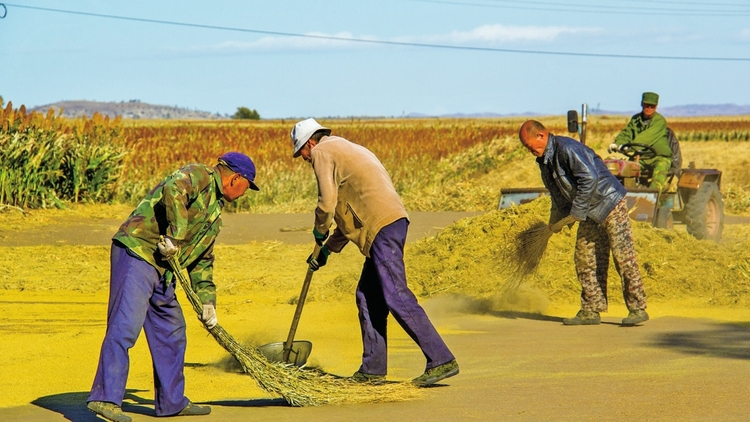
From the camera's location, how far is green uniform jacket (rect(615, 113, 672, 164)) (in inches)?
512

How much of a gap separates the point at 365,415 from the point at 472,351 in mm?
2292

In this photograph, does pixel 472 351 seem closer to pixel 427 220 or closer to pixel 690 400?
pixel 690 400

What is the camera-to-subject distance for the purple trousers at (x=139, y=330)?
18.0 ft

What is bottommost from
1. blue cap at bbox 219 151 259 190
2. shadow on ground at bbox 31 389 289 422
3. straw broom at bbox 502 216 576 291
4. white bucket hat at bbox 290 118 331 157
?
shadow on ground at bbox 31 389 289 422

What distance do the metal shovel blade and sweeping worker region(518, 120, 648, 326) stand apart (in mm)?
2675

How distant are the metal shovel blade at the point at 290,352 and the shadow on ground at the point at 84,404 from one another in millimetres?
475

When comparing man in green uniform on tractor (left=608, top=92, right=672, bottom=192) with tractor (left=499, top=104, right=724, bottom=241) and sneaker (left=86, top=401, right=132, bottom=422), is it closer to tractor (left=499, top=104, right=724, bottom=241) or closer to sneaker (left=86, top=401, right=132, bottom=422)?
tractor (left=499, top=104, right=724, bottom=241)

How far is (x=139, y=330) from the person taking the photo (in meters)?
5.70

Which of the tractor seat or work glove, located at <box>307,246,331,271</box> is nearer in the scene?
work glove, located at <box>307,246,331,271</box>

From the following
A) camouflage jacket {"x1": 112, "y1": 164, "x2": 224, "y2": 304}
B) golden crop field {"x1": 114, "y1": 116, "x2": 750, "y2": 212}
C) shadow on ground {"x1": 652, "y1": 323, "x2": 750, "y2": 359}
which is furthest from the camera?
golden crop field {"x1": 114, "y1": 116, "x2": 750, "y2": 212}

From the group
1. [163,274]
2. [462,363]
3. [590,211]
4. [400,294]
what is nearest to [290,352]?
[400,294]

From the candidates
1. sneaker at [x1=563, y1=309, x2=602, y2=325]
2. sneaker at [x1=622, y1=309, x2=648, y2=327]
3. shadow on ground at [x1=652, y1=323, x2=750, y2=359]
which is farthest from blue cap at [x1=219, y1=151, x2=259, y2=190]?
sneaker at [x1=622, y1=309, x2=648, y2=327]

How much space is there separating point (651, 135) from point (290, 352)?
758cm

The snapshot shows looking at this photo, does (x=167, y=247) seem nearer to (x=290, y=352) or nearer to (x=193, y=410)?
(x=193, y=410)
